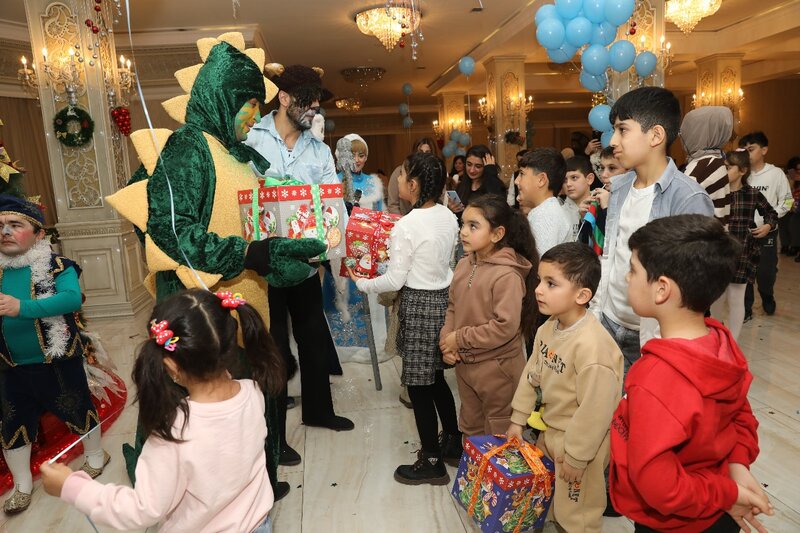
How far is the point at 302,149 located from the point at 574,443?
1773 millimetres

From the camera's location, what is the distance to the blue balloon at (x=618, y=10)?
14.2 ft

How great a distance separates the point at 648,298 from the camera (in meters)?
1.21

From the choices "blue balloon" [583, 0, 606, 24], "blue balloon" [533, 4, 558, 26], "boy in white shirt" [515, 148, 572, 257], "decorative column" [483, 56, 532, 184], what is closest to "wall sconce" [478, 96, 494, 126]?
"decorative column" [483, 56, 532, 184]

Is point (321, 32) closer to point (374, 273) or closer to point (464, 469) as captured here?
point (374, 273)

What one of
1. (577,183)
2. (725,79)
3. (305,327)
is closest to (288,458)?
(305,327)

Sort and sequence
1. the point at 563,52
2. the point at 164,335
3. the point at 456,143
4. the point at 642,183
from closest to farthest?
the point at 164,335 → the point at 642,183 → the point at 563,52 → the point at 456,143

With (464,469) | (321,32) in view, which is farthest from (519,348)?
(321,32)

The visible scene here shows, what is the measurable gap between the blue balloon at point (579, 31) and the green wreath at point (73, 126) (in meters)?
4.67

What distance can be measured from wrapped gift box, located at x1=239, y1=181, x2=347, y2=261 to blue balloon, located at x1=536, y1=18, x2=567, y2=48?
3675mm

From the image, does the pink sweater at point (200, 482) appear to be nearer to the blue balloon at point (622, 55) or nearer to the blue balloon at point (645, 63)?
the blue balloon at point (622, 55)

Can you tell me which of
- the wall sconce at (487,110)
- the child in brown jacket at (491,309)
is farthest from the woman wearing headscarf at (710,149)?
the wall sconce at (487,110)

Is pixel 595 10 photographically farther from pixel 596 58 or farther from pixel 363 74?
pixel 363 74

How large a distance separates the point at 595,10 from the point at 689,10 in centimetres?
257

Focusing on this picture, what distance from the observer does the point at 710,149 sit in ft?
9.70
